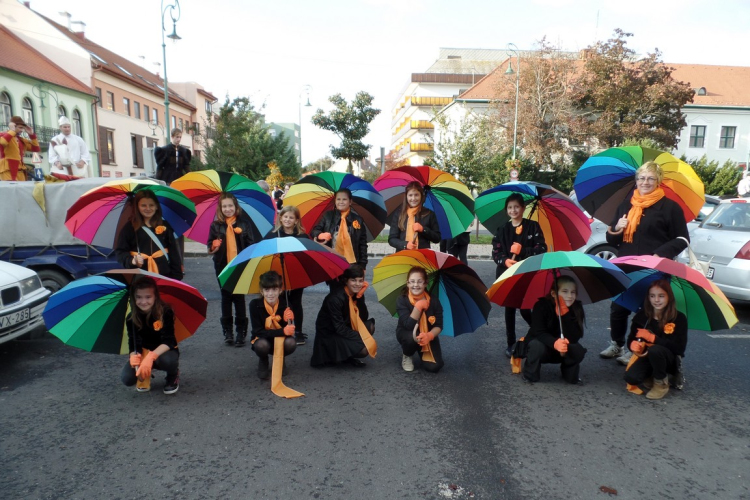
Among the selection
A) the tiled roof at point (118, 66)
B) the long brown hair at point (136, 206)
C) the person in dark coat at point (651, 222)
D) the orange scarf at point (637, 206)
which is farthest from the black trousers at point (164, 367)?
the tiled roof at point (118, 66)

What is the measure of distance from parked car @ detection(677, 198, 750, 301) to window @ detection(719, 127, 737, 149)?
45668mm

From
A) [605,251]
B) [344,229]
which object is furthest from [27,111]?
[605,251]

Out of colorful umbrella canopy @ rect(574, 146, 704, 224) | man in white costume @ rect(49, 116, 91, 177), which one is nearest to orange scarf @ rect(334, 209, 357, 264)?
colorful umbrella canopy @ rect(574, 146, 704, 224)

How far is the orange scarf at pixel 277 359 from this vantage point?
4.38 metres

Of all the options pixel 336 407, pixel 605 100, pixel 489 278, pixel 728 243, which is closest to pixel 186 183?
pixel 336 407

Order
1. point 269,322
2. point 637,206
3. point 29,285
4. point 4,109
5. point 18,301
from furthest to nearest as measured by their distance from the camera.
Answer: point 4,109, point 29,285, point 18,301, point 637,206, point 269,322

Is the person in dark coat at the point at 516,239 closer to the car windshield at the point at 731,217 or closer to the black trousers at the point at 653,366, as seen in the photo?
the black trousers at the point at 653,366

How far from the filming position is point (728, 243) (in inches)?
263

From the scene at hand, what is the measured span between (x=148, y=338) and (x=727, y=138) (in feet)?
175

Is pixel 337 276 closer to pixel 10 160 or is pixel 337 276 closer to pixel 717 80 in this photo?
pixel 10 160

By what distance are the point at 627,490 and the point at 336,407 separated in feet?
7.24

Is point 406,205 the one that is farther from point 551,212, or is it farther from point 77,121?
point 77,121

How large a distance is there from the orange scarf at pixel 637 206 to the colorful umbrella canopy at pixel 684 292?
1.93 ft

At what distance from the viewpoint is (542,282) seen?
464 cm
